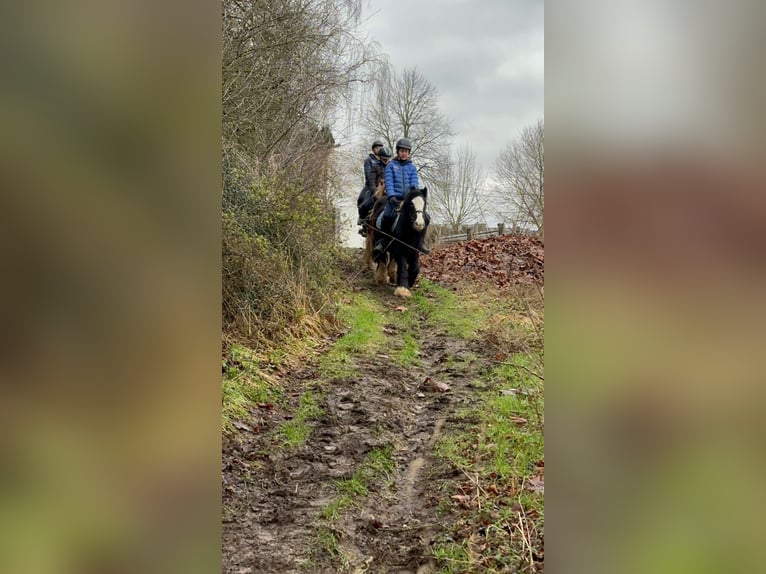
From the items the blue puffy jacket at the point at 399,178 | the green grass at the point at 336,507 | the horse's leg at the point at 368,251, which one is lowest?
the green grass at the point at 336,507

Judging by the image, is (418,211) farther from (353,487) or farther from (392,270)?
(353,487)

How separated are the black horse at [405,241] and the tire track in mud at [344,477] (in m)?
3.72

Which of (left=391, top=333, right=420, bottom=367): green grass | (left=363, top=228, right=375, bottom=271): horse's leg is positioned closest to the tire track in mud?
(left=391, top=333, right=420, bottom=367): green grass

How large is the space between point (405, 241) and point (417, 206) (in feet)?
3.19

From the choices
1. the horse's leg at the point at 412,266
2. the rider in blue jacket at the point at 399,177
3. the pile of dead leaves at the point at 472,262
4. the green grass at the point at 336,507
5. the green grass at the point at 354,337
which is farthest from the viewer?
the pile of dead leaves at the point at 472,262

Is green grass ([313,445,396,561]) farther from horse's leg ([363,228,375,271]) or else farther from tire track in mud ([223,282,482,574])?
horse's leg ([363,228,375,271])

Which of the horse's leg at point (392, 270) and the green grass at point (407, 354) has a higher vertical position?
the horse's leg at point (392, 270)

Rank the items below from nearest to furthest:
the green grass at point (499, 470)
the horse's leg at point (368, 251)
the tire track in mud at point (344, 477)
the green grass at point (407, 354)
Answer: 1. the green grass at point (499, 470)
2. the tire track in mud at point (344, 477)
3. the green grass at point (407, 354)
4. the horse's leg at point (368, 251)

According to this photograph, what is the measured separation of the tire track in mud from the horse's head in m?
3.53

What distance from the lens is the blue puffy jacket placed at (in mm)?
9289

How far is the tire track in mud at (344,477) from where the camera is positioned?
2568mm

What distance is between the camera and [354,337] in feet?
21.8

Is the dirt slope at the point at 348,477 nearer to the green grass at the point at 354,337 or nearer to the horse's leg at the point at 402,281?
the green grass at the point at 354,337

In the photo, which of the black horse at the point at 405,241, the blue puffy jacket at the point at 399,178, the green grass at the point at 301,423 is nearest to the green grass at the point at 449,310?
the black horse at the point at 405,241
